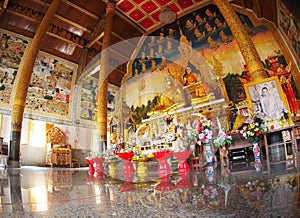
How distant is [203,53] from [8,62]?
8.44 m

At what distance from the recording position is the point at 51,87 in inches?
441

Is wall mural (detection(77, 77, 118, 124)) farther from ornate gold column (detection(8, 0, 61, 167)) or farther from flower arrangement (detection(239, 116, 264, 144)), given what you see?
flower arrangement (detection(239, 116, 264, 144))

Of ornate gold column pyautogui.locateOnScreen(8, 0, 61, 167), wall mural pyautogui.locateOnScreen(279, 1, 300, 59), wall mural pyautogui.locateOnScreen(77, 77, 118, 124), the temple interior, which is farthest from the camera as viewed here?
wall mural pyautogui.locateOnScreen(77, 77, 118, 124)

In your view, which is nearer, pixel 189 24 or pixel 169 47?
pixel 189 24

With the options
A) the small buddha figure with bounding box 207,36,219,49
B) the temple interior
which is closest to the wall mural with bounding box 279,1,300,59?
the temple interior

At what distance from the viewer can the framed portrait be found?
21.0 feet

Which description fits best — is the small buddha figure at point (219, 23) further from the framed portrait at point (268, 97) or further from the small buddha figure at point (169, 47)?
the framed portrait at point (268, 97)

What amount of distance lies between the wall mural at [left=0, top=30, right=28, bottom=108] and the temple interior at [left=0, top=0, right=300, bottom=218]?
0.13ft

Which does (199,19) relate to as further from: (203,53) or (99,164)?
(99,164)

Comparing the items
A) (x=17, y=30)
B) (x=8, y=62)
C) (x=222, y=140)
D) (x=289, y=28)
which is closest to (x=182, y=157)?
(x=222, y=140)

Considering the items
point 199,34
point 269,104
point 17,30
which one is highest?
point 17,30

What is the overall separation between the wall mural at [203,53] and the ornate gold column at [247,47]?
131 cm

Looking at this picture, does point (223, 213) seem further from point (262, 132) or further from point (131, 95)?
point (131, 95)

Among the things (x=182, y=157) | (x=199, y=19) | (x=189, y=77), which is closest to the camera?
(x=182, y=157)
